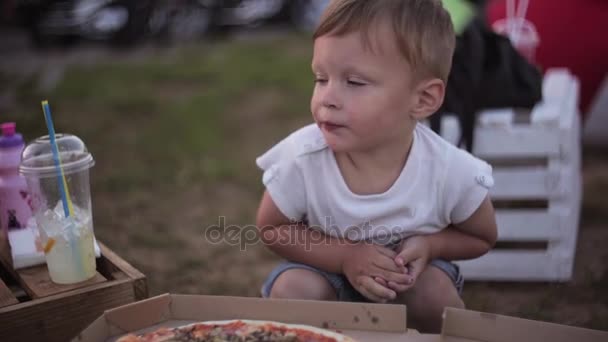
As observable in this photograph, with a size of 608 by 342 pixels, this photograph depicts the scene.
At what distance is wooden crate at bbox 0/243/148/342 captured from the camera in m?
1.46

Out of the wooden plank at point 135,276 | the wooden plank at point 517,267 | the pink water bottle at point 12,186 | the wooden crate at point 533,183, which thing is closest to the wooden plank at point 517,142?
the wooden crate at point 533,183

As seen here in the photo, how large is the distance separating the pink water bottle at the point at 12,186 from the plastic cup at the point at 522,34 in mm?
2096

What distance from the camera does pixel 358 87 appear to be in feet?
5.00

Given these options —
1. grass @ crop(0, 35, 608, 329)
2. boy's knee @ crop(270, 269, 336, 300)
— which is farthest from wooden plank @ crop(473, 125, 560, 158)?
boy's knee @ crop(270, 269, 336, 300)

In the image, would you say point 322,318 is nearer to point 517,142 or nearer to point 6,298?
point 6,298

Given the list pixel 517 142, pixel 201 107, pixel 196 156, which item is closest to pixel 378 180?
pixel 517 142

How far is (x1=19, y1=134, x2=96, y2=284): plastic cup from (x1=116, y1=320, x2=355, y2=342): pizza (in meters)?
Answer: 0.27

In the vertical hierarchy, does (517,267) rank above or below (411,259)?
below

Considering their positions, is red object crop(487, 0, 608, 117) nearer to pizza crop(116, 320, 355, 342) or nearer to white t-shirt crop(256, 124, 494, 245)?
white t-shirt crop(256, 124, 494, 245)

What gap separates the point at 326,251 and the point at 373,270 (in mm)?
138

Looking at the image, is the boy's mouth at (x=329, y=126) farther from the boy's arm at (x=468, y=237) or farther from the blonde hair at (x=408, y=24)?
the boy's arm at (x=468, y=237)

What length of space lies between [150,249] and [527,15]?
1972 mm

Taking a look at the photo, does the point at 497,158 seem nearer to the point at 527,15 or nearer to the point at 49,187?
the point at 527,15

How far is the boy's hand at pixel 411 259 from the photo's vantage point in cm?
158
